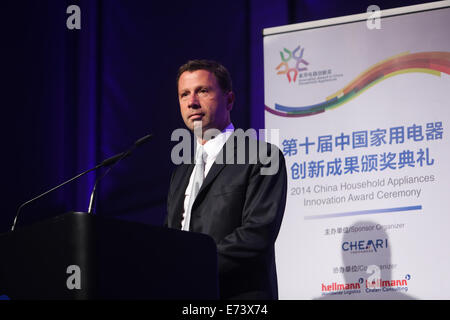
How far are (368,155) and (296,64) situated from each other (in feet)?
2.46

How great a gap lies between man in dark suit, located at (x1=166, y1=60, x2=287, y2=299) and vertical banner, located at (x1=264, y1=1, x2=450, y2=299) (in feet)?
4.05

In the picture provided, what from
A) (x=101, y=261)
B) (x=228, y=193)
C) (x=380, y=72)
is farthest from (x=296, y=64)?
(x=101, y=261)

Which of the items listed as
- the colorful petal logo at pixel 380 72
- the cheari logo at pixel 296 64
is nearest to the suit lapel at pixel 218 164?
the colorful petal logo at pixel 380 72

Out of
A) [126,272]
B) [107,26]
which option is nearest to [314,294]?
[126,272]

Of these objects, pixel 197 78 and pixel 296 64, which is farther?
pixel 296 64

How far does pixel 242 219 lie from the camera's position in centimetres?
277

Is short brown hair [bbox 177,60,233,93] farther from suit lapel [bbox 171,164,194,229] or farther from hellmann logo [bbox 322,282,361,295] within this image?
hellmann logo [bbox 322,282,361,295]

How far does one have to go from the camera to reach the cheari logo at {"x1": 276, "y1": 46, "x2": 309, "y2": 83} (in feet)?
14.9

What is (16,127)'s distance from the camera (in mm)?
5250

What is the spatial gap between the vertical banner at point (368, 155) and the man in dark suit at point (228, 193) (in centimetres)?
123

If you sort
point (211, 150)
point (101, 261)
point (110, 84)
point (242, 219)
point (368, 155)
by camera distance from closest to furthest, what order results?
1. point (101, 261)
2. point (242, 219)
3. point (211, 150)
4. point (368, 155)
5. point (110, 84)

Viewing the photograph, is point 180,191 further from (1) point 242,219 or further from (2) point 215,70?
(2) point 215,70

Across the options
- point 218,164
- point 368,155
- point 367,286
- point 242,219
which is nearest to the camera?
point 242,219

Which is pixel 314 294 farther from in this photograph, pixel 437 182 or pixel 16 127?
pixel 16 127
